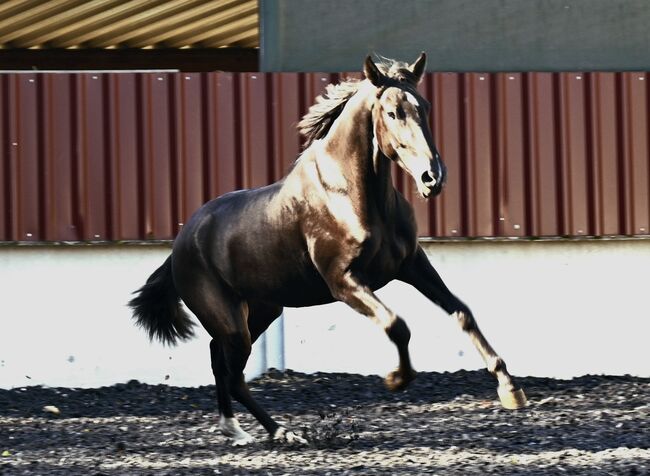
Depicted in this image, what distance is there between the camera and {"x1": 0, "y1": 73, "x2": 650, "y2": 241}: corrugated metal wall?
35.6 feet

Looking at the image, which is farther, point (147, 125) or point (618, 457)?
point (147, 125)

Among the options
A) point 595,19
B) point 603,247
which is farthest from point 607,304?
point 595,19

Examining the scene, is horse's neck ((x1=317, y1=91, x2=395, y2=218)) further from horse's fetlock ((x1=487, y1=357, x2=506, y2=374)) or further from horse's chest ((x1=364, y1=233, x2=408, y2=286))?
horse's fetlock ((x1=487, y1=357, x2=506, y2=374))

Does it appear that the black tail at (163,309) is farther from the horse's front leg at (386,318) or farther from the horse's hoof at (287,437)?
the horse's front leg at (386,318)

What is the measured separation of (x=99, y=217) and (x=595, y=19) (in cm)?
451

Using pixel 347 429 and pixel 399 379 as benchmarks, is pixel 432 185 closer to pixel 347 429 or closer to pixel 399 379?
pixel 399 379

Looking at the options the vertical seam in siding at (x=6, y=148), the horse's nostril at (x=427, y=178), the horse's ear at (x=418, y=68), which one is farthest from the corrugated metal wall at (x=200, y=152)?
the horse's nostril at (x=427, y=178)

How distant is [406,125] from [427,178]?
357 mm

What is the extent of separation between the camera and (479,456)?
666 cm

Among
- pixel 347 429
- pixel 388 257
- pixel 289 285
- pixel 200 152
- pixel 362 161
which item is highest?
pixel 200 152

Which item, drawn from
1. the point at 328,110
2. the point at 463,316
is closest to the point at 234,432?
the point at 463,316

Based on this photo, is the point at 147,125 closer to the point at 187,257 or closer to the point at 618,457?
the point at 187,257

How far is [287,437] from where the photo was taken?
24.0 ft

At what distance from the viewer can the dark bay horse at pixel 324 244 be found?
634cm
